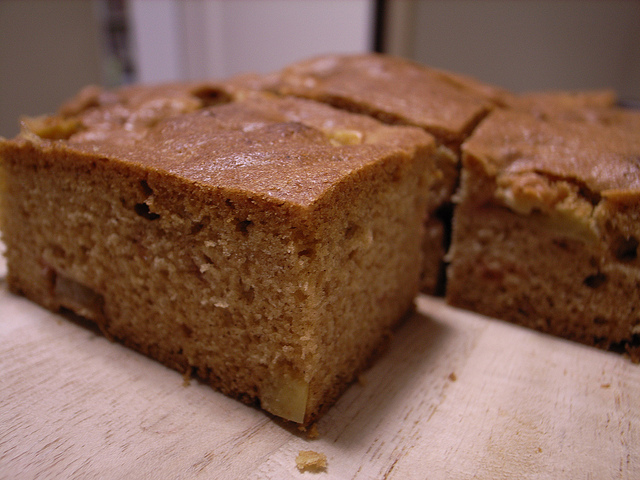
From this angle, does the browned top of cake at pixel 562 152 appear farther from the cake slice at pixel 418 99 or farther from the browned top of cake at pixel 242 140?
the browned top of cake at pixel 242 140

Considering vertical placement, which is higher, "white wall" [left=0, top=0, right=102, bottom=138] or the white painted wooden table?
"white wall" [left=0, top=0, right=102, bottom=138]

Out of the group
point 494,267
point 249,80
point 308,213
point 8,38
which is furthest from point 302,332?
point 8,38

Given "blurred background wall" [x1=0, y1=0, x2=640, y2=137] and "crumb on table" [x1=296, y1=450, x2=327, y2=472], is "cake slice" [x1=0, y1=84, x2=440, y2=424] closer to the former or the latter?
"crumb on table" [x1=296, y1=450, x2=327, y2=472]

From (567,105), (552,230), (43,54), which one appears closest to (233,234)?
(552,230)

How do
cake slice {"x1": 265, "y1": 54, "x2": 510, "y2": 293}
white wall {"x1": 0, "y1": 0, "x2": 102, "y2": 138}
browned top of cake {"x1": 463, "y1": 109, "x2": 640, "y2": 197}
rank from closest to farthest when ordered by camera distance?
browned top of cake {"x1": 463, "y1": 109, "x2": 640, "y2": 197}, cake slice {"x1": 265, "y1": 54, "x2": 510, "y2": 293}, white wall {"x1": 0, "y1": 0, "x2": 102, "y2": 138}

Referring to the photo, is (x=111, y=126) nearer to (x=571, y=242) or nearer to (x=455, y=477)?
(x=455, y=477)

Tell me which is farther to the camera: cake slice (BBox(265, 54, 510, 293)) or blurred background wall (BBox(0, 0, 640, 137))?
blurred background wall (BBox(0, 0, 640, 137))

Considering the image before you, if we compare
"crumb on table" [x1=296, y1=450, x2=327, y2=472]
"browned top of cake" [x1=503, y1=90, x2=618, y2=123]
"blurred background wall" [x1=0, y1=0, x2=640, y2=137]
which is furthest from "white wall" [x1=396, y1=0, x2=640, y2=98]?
"crumb on table" [x1=296, y1=450, x2=327, y2=472]

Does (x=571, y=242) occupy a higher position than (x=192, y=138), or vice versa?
(x=192, y=138)
